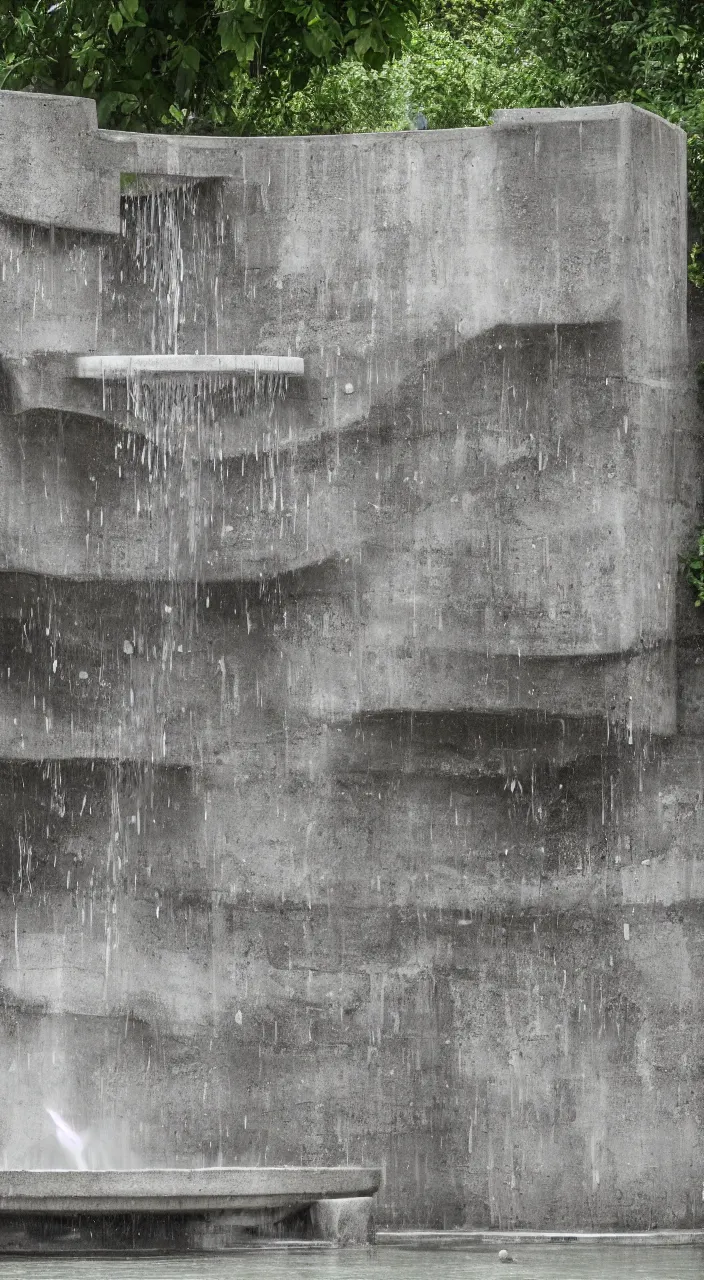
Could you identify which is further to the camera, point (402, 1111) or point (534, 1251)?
point (402, 1111)

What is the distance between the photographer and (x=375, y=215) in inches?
366

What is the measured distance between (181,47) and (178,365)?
2.83 m

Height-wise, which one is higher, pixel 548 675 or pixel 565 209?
pixel 565 209

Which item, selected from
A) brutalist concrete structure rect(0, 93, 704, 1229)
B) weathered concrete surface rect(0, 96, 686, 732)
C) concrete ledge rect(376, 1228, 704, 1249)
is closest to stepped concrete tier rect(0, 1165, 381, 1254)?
concrete ledge rect(376, 1228, 704, 1249)

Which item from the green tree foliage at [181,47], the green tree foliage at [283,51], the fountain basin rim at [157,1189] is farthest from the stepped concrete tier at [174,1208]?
the green tree foliage at [181,47]

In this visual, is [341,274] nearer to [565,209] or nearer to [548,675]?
[565,209]

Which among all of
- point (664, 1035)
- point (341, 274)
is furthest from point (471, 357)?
point (664, 1035)

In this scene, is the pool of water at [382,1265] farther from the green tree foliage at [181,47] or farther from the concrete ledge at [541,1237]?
the green tree foliage at [181,47]

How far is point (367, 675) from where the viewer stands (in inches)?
363

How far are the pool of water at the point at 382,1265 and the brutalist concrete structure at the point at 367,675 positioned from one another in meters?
1.01

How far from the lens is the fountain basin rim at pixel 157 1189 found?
25.2 ft

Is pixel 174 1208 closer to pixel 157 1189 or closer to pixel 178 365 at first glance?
pixel 157 1189

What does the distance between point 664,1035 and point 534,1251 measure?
1417mm

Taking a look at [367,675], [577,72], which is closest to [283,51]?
[577,72]
